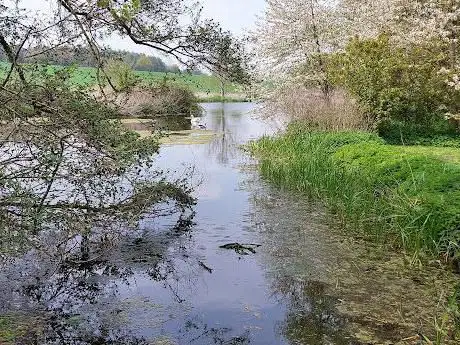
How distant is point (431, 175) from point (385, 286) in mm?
2644

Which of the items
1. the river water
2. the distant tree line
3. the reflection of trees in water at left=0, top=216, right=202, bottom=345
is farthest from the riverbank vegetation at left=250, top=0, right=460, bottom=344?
the distant tree line

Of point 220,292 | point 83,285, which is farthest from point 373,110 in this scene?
point 83,285

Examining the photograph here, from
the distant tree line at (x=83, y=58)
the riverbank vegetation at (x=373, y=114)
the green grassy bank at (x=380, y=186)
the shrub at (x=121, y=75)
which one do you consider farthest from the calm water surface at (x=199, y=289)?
the distant tree line at (x=83, y=58)

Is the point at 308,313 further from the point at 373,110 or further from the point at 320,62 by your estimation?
the point at 320,62

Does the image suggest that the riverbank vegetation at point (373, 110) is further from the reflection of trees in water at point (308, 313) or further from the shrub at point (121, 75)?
the shrub at point (121, 75)

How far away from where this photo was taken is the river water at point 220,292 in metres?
4.29

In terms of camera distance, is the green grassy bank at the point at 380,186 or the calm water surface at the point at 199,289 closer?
the calm water surface at the point at 199,289

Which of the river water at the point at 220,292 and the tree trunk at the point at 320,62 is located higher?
the tree trunk at the point at 320,62

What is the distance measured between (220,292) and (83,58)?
2588mm

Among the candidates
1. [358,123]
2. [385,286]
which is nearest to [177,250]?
[385,286]

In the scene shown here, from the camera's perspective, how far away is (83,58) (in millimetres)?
5180

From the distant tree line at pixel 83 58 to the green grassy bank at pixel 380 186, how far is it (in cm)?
295

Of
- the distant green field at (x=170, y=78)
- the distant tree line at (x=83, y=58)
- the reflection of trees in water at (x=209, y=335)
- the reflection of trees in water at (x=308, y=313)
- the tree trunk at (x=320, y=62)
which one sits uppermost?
the tree trunk at (x=320, y=62)

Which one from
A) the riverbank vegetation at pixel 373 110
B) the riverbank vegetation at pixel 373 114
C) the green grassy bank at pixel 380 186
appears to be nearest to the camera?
the green grassy bank at pixel 380 186
